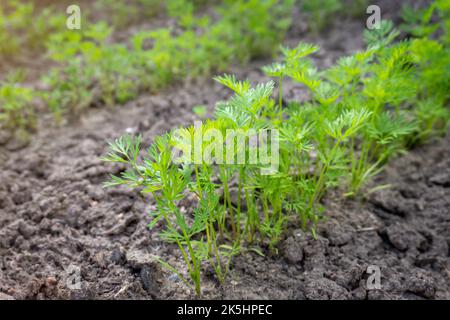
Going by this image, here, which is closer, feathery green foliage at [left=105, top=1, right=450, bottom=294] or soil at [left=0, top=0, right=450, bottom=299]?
feathery green foliage at [left=105, top=1, right=450, bottom=294]

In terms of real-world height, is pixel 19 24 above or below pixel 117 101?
above

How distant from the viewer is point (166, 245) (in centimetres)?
243

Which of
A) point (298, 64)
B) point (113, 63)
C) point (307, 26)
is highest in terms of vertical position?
point (307, 26)

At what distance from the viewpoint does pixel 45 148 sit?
3383 millimetres

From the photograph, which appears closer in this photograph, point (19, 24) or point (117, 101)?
point (117, 101)

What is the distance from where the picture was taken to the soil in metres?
2.20

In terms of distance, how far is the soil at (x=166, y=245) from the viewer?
7.22 feet

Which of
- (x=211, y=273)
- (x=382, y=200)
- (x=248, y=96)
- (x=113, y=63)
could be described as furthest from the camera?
(x=113, y=63)

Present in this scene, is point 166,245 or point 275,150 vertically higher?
point 275,150

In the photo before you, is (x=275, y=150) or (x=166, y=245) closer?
(x=275, y=150)

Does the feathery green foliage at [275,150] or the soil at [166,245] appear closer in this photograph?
the feathery green foliage at [275,150]
